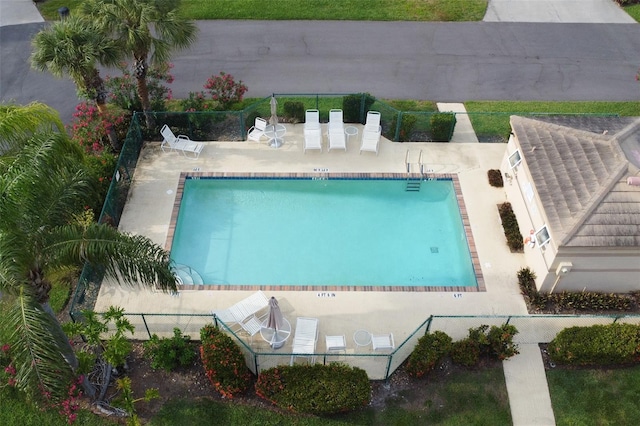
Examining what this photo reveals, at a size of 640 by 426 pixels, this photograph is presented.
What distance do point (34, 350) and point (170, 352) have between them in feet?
15.5

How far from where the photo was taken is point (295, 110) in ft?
73.9

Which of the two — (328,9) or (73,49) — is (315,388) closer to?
(73,49)

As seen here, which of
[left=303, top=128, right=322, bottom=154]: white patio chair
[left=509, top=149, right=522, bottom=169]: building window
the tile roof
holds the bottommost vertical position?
[left=303, top=128, right=322, bottom=154]: white patio chair

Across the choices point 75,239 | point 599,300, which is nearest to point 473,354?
point 599,300

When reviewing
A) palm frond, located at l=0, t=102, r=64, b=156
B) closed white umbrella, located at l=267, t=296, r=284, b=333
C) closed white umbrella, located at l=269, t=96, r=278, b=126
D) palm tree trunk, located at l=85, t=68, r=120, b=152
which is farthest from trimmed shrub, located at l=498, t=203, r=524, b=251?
palm tree trunk, located at l=85, t=68, r=120, b=152

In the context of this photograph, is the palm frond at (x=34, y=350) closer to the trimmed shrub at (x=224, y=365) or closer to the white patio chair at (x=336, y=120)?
the trimmed shrub at (x=224, y=365)

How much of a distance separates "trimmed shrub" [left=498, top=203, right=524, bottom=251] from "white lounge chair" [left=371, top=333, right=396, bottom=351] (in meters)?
5.72

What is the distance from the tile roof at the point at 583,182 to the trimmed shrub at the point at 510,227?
2004mm

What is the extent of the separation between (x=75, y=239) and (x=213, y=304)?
586 cm

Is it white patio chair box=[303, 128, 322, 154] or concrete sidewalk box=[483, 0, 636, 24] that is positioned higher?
concrete sidewalk box=[483, 0, 636, 24]

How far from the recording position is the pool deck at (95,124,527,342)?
53.8 ft

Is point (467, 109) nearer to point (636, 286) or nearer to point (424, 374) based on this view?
point (636, 286)

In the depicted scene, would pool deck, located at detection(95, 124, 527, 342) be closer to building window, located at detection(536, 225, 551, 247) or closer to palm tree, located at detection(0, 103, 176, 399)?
building window, located at detection(536, 225, 551, 247)

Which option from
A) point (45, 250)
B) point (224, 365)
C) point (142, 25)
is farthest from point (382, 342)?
point (142, 25)
